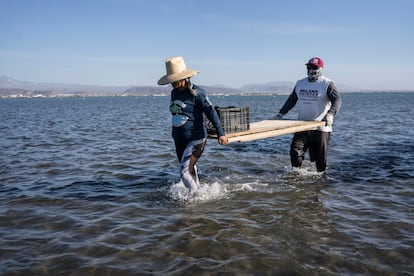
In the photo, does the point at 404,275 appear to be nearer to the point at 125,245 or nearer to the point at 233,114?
the point at 125,245

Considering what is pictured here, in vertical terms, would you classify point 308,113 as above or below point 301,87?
below

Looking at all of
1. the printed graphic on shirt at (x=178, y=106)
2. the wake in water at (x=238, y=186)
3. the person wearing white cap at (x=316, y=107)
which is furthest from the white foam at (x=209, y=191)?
the printed graphic on shirt at (x=178, y=106)

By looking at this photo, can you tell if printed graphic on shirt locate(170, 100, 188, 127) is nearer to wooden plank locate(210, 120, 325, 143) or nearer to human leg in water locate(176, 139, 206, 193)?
human leg in water locate(176, 139, 206, 193)

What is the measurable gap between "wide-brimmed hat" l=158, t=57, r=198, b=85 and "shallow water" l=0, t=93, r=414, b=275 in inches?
106

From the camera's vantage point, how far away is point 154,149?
52.7 ft

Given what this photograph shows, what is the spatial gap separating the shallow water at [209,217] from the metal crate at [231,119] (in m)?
1.53

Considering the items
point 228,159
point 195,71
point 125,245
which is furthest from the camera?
point 228,159

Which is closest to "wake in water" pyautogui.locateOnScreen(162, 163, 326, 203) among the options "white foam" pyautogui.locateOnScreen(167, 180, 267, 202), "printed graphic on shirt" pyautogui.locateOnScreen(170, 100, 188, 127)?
"white foam" pyautogui.locateOnScreen(167, 180, 267, 202)

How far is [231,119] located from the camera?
8625 millimetres

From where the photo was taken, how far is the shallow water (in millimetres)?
5309

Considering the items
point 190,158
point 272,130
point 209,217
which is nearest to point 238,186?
point 272,130

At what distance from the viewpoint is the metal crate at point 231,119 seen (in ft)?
27.6

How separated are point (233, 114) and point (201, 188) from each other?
199cm

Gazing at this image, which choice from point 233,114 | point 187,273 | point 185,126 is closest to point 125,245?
point 187,273
